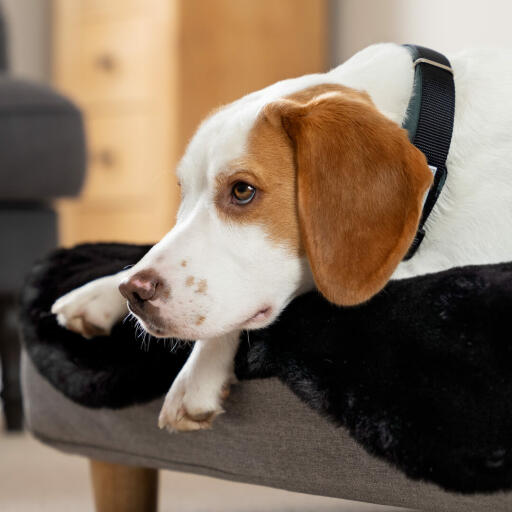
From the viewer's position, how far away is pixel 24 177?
6.21 ft

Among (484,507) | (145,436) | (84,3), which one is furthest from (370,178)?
(84,3)

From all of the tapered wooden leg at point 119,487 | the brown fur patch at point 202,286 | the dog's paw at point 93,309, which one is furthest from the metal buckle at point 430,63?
the tapered wooden leg at point 119,487

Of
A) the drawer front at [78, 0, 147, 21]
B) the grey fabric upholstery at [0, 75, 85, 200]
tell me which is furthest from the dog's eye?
the drawer front at [78, 0, 147, 21]

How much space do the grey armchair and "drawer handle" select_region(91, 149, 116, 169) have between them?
126 centimetres

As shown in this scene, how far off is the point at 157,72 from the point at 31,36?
49.5 inches

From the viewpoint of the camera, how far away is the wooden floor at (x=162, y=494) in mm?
1441

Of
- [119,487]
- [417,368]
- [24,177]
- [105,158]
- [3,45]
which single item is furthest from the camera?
[105,158]

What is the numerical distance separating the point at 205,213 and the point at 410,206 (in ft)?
0.77

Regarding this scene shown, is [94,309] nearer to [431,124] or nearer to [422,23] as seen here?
[431,124]

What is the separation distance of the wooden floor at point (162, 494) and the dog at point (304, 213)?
545 millimetres

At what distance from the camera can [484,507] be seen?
2.77ft

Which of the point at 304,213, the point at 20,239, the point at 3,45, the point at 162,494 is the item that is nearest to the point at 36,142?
the point at 20,239

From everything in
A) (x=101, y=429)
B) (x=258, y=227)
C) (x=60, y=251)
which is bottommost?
(x=101, y=429)

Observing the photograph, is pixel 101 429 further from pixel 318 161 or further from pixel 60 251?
pixel 318 161
